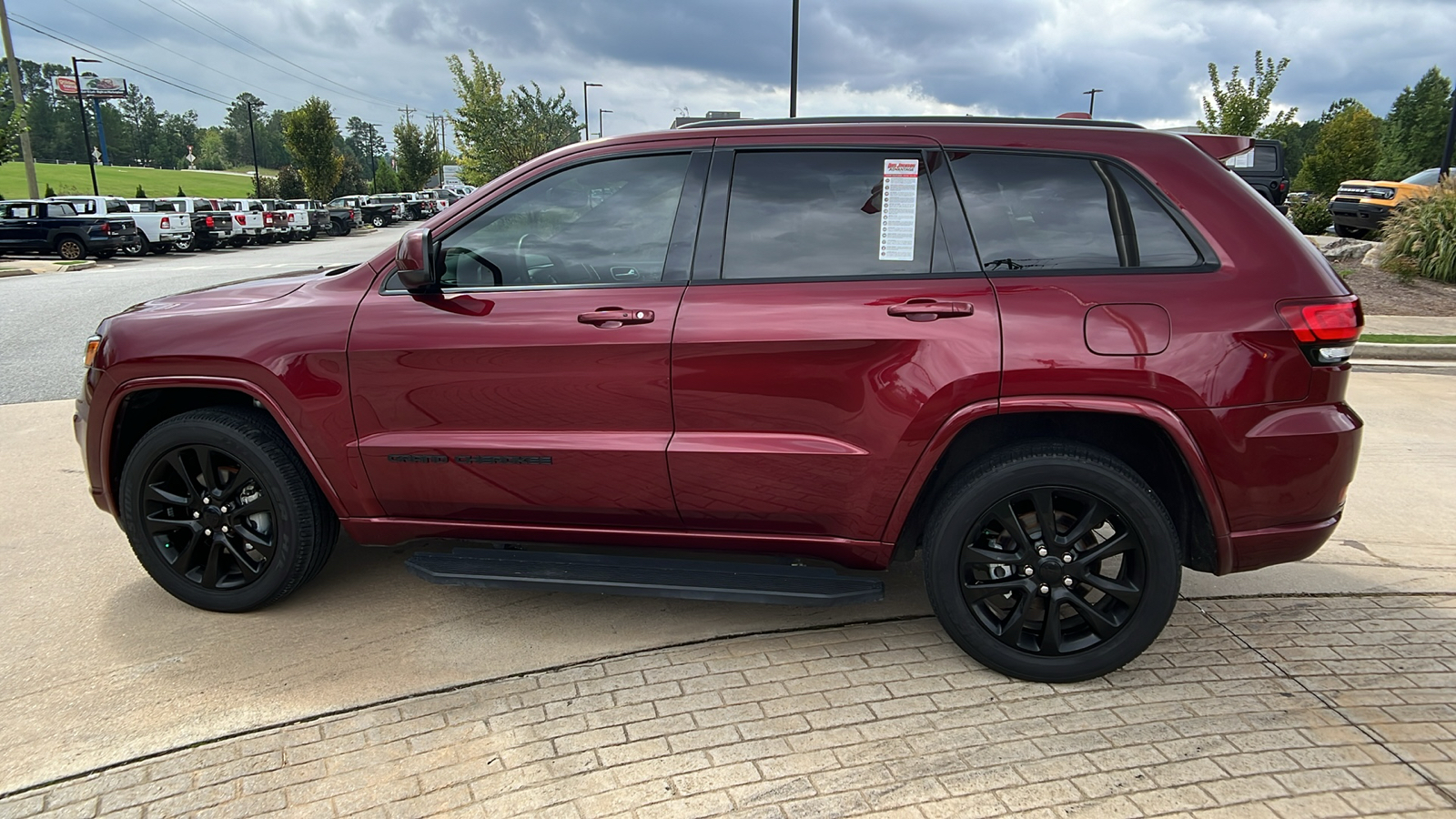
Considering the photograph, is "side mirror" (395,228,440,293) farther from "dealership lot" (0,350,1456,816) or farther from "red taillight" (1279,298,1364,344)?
"red taillight" (1279,298,1364,344)

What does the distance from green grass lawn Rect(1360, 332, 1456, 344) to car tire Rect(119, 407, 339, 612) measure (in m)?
10.5

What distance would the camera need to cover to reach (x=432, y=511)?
340 centimetres

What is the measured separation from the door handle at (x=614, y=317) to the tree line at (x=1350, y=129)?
250 centimetres

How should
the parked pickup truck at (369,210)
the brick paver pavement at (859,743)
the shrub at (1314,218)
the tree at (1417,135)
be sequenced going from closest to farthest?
1. the brick paver pavement at (859,743)
2. the shrub at (1314,218)
3. the parked pickup truck at (369,210)
4. the tree at (1417,135)

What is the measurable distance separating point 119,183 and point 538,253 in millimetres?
97447

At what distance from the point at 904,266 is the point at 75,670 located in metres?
3.28

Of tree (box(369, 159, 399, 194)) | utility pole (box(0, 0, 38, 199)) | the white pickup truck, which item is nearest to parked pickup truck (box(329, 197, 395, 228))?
utility pole (box(0, 0, 38, 199))

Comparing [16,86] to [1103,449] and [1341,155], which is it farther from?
[1341,155]

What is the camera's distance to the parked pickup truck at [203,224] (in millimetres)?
26781

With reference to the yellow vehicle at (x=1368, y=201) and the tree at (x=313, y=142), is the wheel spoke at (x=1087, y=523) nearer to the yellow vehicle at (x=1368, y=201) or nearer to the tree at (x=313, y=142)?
→ the yellow vehicle at (x=1368, y=201)

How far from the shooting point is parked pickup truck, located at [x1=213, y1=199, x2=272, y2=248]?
28828 millimetres

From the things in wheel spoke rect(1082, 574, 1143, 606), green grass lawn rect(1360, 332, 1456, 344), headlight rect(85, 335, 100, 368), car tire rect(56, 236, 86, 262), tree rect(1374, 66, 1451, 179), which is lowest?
green grass lawn rect(1360, 332, 1456, 344)

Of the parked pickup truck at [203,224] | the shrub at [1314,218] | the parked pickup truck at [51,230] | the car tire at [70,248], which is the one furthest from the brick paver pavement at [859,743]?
the parked pickup truck at [203,224]

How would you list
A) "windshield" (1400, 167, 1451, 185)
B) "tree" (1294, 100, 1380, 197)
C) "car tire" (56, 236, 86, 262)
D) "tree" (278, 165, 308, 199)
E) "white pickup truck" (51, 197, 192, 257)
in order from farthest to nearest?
"tree" (278, 165, 308, 199), "tree" (1294, 100, 1380, 197), "white pickup truck" (51, 197, 192, 257), "car tire" (56, 236, 86, 262), "windshield" (1400, 167, 1451, 185)
